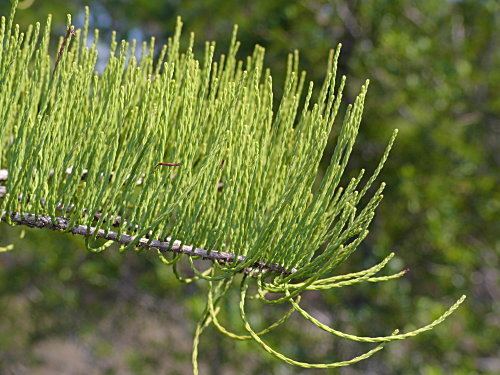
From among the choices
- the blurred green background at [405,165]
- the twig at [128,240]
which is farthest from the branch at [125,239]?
the blurred green background at [405,165]

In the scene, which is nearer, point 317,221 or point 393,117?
point 317,221

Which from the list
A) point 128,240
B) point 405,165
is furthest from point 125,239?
point 405,165

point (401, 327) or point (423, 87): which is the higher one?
point (423, 87)

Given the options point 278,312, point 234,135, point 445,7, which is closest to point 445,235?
point 278,312

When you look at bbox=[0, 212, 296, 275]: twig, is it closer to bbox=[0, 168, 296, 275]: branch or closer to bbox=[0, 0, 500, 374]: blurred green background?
bbox=[0, 168, 296, 275]: branch

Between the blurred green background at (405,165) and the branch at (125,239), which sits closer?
the branch at (125,239)

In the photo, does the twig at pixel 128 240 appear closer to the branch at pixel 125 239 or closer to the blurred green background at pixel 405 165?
the branch at pixel 125 239

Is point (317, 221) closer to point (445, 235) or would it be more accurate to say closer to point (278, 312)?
point (445, 235)
